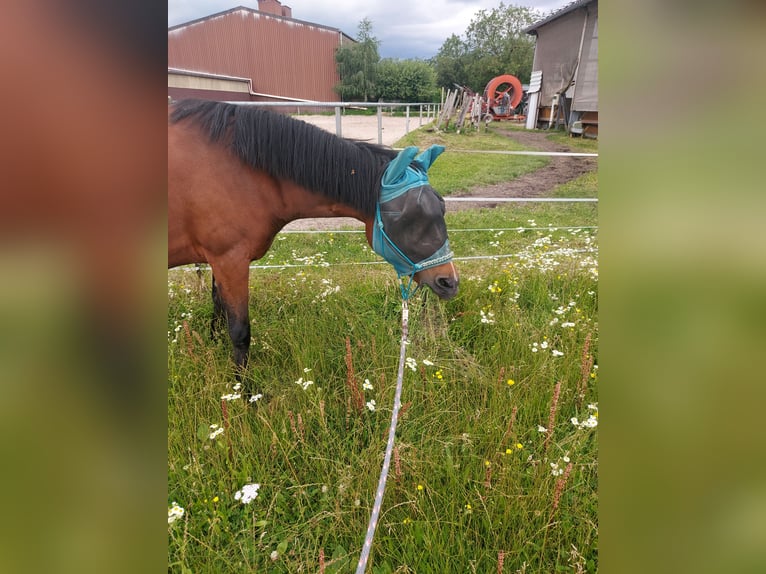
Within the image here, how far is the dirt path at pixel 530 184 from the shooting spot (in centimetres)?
690

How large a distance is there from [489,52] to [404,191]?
39.6ft

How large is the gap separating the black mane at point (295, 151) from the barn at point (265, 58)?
6.64 m

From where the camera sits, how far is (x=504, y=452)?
199cm

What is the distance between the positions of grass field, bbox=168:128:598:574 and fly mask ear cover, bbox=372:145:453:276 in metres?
0.62

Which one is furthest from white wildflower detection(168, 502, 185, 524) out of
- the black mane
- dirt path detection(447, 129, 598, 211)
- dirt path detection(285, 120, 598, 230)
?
dirt path detection(447, 129, 598, 211)

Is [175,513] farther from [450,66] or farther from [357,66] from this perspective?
[450,66]

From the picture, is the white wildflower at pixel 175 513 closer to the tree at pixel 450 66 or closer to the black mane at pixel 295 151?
the black mane at pixel 295 151

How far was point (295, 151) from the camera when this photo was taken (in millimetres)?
2424

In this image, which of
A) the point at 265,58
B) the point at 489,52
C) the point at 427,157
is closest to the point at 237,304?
the point at 427,157

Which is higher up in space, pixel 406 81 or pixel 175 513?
pixel 406 81
